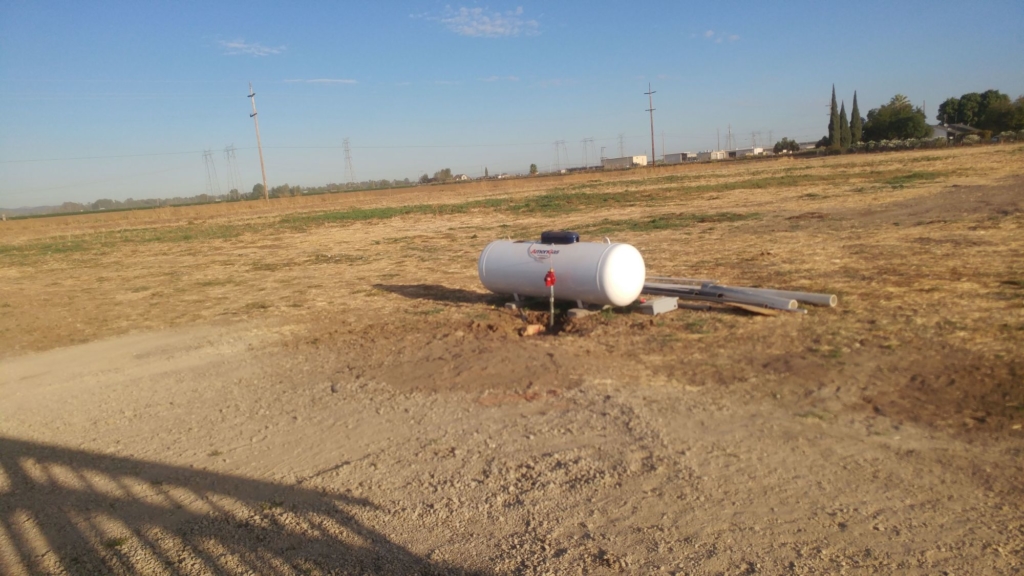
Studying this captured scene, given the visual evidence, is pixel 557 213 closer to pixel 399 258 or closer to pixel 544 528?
pixel 399 258

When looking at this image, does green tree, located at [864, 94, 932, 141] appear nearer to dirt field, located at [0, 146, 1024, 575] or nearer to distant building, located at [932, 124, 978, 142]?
distant building, located at [932, 124, 978, 142]

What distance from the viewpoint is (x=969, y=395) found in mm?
6016

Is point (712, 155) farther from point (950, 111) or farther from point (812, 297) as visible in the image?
point (812, 297)

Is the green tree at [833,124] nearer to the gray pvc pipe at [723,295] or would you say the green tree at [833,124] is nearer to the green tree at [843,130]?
the green tree at [843,130]

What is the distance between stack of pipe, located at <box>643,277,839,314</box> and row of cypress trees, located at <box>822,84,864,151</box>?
330 ft

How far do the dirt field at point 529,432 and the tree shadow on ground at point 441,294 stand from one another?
16 centimetres

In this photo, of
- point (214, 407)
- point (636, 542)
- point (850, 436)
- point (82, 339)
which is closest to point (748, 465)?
point (850, 436)

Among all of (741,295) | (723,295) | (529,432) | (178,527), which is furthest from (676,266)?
(178,527)

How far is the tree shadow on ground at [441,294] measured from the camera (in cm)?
1174

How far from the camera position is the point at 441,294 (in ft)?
41.3

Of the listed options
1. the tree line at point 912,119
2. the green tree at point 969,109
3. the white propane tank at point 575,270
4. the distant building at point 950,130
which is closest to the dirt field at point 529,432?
the white propane tank at point 575,270

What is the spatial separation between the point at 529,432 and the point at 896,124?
10950 centimetres

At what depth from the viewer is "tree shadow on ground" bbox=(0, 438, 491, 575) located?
4.21 meters

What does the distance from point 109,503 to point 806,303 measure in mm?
8466
